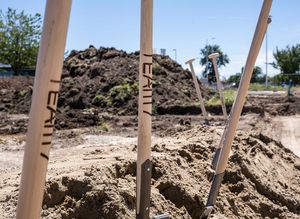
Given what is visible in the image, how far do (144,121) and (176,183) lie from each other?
4.99 ft

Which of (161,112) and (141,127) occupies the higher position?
(161,112)

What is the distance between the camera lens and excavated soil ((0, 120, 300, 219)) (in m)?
3.67

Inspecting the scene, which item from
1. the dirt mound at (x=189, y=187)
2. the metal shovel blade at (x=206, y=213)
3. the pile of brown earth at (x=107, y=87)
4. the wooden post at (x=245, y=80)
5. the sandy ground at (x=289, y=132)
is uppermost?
the pile of brown earth at (x=107, y=87)

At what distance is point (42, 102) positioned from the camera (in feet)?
6.66

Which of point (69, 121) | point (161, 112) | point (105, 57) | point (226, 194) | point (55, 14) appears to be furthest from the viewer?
point (105, 57)

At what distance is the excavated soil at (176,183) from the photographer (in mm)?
3672

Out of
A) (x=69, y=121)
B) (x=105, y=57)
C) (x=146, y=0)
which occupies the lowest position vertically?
(x=146, y=0)

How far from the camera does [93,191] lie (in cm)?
374

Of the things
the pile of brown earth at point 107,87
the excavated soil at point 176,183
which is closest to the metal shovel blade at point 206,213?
the excavated soil at point 176,183

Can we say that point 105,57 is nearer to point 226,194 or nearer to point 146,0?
point 226,194

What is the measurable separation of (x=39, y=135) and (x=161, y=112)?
1937cm

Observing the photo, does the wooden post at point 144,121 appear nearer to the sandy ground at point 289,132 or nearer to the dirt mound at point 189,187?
the dirt mound at point 189,187

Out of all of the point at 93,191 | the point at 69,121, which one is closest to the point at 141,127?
the point at 93,191

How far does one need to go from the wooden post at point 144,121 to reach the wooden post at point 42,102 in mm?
1274
